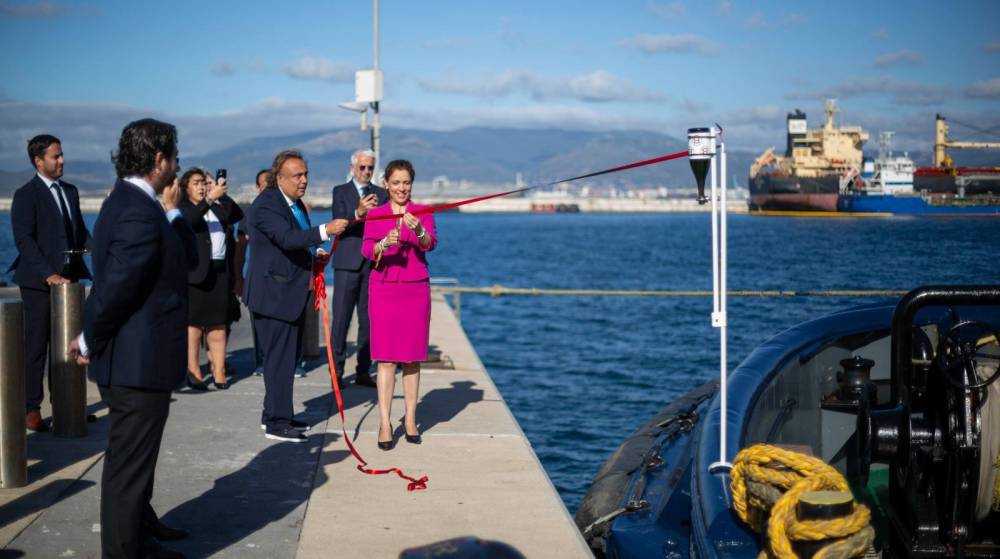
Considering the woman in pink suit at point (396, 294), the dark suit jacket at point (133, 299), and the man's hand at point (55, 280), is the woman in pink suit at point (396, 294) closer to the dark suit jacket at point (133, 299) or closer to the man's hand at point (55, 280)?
the man's hand at point (55, 280)

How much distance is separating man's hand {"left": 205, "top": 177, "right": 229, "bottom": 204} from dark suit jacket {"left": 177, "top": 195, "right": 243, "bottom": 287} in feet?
0.20

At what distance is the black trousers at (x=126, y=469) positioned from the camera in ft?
14.1

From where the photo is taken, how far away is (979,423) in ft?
11.6

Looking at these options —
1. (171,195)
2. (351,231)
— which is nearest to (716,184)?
(171,195)

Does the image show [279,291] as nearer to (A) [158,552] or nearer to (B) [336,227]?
(B) [336,227]

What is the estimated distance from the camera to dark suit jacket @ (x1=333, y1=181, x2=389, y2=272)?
9102 mm

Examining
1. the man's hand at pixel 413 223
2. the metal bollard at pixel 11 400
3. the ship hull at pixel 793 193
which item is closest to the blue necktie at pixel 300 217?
the man's hand at pixel 413 223

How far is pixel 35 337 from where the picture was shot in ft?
23.1

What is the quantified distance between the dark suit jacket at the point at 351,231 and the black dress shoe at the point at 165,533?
436 centimetres

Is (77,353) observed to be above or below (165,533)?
above

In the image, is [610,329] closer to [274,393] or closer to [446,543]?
[274,393]

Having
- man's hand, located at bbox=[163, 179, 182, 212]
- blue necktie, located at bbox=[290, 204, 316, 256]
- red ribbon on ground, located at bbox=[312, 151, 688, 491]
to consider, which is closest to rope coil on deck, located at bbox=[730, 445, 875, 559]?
red ribbon on ground, located at bbox=[312, 151, 688, 491]

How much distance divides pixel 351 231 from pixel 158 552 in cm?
473

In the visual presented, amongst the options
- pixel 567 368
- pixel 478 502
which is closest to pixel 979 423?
pixel 478 502
